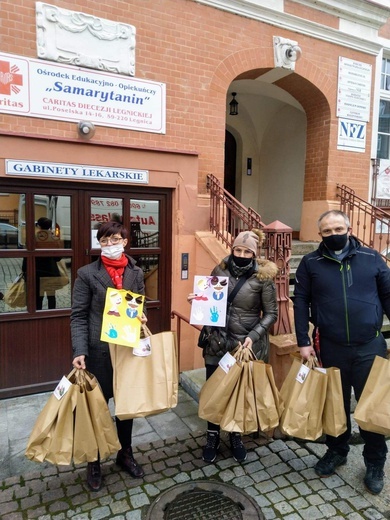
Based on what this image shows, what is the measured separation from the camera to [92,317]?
2758 millimetres

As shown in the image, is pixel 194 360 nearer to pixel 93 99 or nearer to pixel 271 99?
pixel 93 99

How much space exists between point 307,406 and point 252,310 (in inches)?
31.4

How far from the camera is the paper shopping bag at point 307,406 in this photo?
2777mm

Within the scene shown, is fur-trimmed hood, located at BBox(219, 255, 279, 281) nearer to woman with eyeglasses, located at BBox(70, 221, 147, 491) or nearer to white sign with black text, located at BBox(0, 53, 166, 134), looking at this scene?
woman with eyeglasses, located at BBox(70, 221, 147, 491)

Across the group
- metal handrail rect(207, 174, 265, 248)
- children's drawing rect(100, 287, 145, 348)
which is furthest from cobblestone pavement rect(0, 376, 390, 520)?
metal handrail rect(207, 174, 265, 248)

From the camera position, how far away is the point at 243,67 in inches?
224

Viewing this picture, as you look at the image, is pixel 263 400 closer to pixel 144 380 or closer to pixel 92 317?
pixel 144 380

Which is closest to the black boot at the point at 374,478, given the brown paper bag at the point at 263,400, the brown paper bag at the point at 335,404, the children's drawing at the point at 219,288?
the brown paper bag at the point at 335,404

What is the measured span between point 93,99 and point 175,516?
14.5 feet

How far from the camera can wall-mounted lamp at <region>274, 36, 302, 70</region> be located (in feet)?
19.3

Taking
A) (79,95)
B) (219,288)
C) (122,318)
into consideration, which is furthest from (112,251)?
(79,95)

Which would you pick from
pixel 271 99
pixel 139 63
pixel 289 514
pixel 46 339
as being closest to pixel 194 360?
pixel 46 339

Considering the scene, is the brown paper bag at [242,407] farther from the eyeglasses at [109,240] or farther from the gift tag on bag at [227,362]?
the eyeglasses at [109,240]

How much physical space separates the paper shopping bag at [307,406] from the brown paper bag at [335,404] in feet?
0.14
